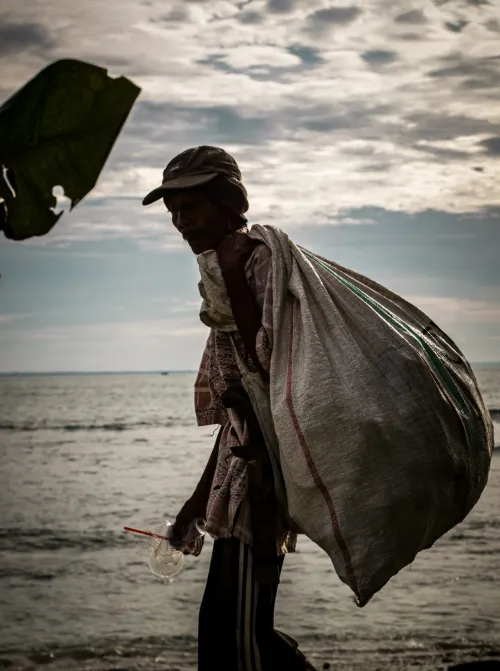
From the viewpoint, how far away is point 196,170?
348 centimetres

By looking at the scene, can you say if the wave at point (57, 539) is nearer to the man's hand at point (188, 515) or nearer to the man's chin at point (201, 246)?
the man's hand at point (188, 515)

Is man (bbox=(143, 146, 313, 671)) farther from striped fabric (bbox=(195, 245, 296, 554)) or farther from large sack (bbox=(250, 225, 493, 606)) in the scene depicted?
large sack (bbox=(250, 225, 493, 606))

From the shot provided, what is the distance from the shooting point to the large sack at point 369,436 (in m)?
3.00

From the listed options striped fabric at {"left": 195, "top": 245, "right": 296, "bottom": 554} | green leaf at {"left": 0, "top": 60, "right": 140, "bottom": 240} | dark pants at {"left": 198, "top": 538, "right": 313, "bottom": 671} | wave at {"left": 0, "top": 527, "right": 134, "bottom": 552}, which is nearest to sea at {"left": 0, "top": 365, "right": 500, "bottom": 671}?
wave at {"left": 0, "top": 527, "right": 134, "bottom": 552}

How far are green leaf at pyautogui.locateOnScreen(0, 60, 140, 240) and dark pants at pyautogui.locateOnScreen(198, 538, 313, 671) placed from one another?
175 centimetres

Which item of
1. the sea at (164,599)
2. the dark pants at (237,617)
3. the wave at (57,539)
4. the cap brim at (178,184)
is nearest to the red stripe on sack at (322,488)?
the dark pants at (237,617)

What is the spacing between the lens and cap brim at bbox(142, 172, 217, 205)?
3422 mm

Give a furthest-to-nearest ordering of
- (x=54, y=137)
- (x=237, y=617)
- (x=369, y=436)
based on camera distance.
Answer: (x=237, y=617) → (x=369, y=436) → (x=54, y=137)

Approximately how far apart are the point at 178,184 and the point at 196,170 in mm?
86

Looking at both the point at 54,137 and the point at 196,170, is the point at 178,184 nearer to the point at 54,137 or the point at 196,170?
the point at 196,170

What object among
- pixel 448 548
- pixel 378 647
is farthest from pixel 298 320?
pixel 448 548

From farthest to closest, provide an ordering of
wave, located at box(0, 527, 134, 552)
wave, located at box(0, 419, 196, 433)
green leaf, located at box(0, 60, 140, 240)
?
1. wave, located at box(0, 419, 196, 433)
2. wave, located at box(0, 527, 134, 552)
3. green leaf, located at box(0, 60, 140, 240)

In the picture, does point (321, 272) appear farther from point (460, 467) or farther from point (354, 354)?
point (460, 467)

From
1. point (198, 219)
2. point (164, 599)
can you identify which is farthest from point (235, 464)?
point (164, 599)
